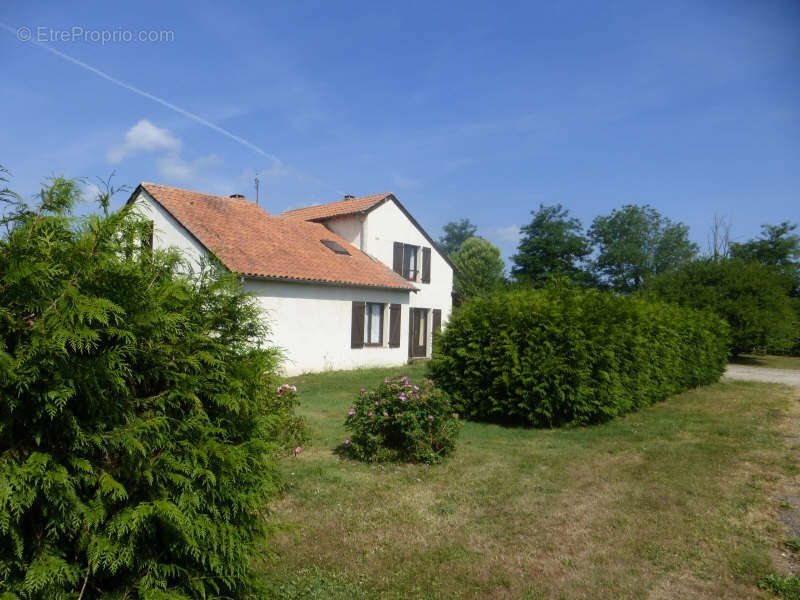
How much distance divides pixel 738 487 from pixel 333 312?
13.9 m

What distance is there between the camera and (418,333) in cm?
2427

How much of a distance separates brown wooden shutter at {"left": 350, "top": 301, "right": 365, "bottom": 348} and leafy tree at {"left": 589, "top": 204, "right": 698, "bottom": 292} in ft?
146

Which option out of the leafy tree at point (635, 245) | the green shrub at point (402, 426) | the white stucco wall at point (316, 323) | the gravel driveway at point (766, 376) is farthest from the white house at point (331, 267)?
the leafy tree at point (635, 245)

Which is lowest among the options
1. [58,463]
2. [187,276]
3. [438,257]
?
[58,463]

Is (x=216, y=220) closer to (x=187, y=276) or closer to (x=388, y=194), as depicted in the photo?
(x=388, y=194)

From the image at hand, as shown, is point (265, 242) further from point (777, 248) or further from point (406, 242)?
point (777, 248)

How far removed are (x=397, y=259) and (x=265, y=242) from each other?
22.9ft

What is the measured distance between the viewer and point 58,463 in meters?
2.50

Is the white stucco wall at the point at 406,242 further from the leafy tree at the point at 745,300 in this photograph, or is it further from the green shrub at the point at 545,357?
the leafy tree at the point at 745,300

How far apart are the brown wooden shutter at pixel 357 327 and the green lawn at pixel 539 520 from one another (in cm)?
998

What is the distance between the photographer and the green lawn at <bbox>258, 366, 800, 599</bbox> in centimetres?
400

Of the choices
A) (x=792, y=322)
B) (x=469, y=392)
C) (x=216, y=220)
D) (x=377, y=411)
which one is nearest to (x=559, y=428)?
(x=469, y=392)

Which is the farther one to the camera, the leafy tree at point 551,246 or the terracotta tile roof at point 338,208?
the leafy tree at point 551,246

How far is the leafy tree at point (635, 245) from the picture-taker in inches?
2233
